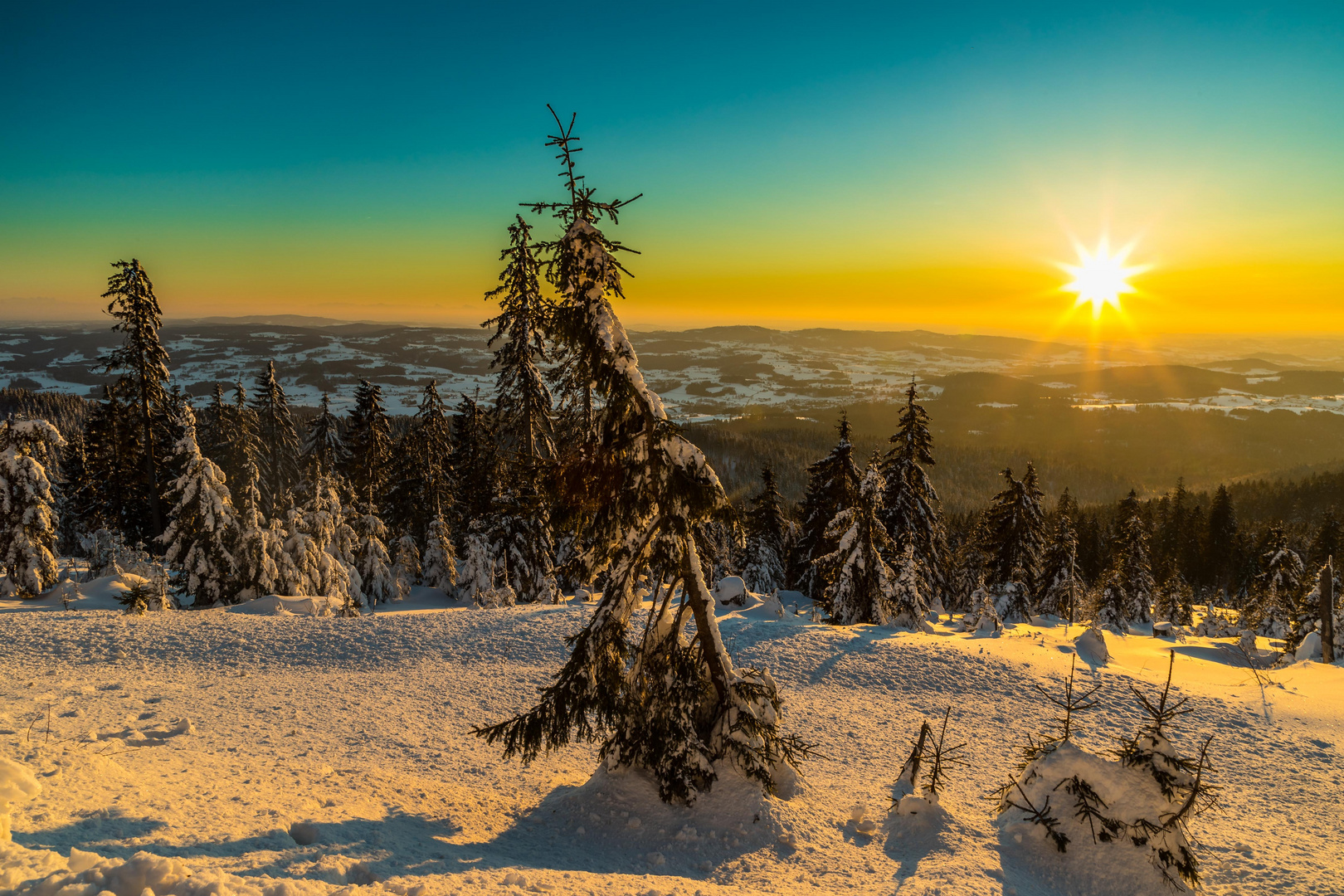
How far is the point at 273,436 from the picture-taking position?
42.6 meters

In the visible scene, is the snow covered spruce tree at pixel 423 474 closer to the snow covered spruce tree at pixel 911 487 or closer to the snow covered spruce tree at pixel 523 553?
the snow covered spruce tree at pixel 523 553

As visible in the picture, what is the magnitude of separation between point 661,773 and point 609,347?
557cm

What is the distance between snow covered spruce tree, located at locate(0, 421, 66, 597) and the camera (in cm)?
2170

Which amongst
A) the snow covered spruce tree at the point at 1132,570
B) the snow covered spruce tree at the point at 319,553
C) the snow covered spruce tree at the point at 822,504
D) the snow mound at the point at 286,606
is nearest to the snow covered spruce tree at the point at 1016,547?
the snow covered spruce tree at the point at 822,504

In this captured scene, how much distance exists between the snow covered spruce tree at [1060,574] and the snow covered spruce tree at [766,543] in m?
16.2

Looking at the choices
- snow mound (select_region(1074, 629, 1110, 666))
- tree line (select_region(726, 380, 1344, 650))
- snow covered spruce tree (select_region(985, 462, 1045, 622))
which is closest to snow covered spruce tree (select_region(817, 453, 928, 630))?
tree line (select_region(726, 380, 1344, 650))

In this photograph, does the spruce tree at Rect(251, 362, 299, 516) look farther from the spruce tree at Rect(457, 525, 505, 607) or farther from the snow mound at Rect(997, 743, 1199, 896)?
the snow mound at Rect(997, 743, 1199, 896)

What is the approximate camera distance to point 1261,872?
24.9 ft

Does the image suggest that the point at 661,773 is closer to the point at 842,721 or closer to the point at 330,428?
the point at 842,721

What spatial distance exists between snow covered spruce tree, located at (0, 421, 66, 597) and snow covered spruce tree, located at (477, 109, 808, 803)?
24660 mm

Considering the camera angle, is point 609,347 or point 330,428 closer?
point 609,347

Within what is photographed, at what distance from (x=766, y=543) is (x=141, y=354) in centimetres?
3430

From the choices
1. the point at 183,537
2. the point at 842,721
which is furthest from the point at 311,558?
the point at 842,721

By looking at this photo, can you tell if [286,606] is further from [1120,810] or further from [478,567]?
[1120,810]
